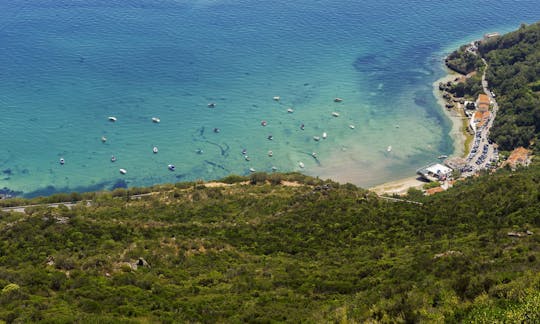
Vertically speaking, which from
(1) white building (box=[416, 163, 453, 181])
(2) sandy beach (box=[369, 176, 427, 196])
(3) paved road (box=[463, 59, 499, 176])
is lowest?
(2) sandy beach (box=[369, 176, 427, 196])

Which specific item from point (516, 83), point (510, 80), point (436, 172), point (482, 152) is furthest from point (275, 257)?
point (510, 80)

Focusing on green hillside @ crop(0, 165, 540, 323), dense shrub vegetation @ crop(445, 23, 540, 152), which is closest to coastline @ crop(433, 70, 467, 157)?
dense shrub vegetation @ crop(445, 23, 540, 152)

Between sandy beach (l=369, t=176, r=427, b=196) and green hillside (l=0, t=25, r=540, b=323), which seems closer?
green hillside (l=0, t=25, r=540, b=323)

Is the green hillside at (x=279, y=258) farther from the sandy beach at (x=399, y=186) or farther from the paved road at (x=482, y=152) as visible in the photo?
the paved road at (x=482, y=152)

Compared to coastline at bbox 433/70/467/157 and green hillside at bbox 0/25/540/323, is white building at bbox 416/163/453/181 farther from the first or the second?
green hillside at bbox 0/25/540/323

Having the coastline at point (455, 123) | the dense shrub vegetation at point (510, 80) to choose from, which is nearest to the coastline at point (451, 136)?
the coastline at point (455, 123)

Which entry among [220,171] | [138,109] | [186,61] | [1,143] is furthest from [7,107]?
[220,171]

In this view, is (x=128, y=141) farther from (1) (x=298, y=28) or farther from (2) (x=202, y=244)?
(1) (x=298, y=28)
